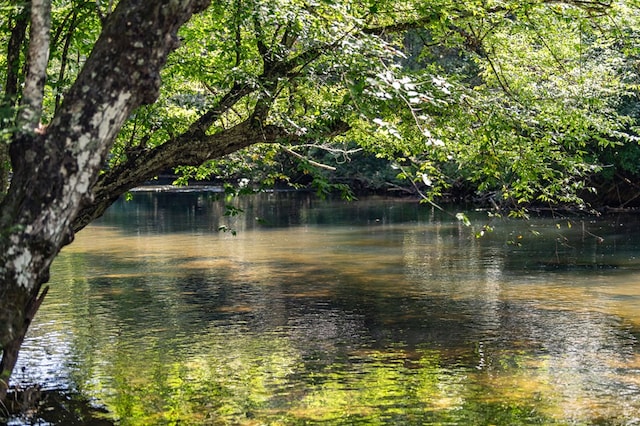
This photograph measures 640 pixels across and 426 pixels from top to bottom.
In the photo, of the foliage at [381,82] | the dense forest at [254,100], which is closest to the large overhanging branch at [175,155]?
the dense forest at [254,100]

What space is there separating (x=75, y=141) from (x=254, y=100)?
654 cm

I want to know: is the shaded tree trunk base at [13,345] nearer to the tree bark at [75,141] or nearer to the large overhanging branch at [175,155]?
the tree bark at [75,141]

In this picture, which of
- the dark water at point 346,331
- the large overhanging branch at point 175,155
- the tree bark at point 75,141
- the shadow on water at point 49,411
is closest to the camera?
the tree bark at point 75,141

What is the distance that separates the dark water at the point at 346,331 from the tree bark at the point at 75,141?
16.8 feet

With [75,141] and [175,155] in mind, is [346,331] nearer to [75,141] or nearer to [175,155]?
[175,155]

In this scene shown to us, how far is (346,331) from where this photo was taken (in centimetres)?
1593

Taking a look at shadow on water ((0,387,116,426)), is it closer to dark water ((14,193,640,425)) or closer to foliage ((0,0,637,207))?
dark water ((14,193,640,425))

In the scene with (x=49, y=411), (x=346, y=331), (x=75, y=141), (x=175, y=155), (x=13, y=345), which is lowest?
(x=49, y=411)

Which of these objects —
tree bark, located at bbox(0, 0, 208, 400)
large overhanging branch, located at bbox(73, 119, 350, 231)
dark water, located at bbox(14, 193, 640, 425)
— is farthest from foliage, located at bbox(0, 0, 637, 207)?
tree bark, located at bbox(0, 0, 208, 400)

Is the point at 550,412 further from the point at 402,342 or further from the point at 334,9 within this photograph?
the point at 334,9

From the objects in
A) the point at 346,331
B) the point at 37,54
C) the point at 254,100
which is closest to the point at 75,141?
the point at 37,54

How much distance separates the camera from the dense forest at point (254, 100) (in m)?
5.56

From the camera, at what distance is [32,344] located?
1489cm

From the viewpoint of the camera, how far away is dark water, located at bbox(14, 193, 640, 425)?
11078 millimetres
